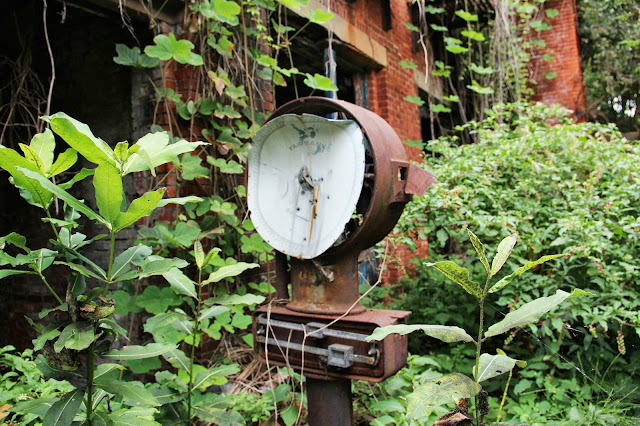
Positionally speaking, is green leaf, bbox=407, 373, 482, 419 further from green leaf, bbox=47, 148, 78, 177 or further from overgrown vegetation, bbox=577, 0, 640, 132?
overgrown vegetation, bbox=577, 0, 640, 132

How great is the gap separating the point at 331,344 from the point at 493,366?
28.2 inches

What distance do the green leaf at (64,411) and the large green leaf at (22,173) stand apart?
0.47m

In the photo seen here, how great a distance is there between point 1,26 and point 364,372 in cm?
323

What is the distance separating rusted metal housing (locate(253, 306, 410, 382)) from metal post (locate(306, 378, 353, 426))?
0.07 meters

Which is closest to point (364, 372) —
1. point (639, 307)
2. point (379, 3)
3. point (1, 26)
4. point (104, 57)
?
point (639, 307)

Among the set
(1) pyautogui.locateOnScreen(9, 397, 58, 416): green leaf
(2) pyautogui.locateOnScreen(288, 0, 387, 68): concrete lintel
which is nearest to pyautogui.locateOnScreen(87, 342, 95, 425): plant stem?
(1) pyautogui.locateOnScreen(9, 397, 58, 416): green leaf

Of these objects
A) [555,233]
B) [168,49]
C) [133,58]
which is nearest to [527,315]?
[555,233]

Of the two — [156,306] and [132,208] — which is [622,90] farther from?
[132,208]

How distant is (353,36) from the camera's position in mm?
4336

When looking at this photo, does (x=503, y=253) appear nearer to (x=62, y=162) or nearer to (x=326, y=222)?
(x=326, y=222)

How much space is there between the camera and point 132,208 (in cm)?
116

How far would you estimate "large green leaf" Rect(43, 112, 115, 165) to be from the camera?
1.09 m

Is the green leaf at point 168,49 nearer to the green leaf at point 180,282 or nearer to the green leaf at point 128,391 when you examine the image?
the green leaf at point 180,282

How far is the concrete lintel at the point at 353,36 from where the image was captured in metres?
3.76
